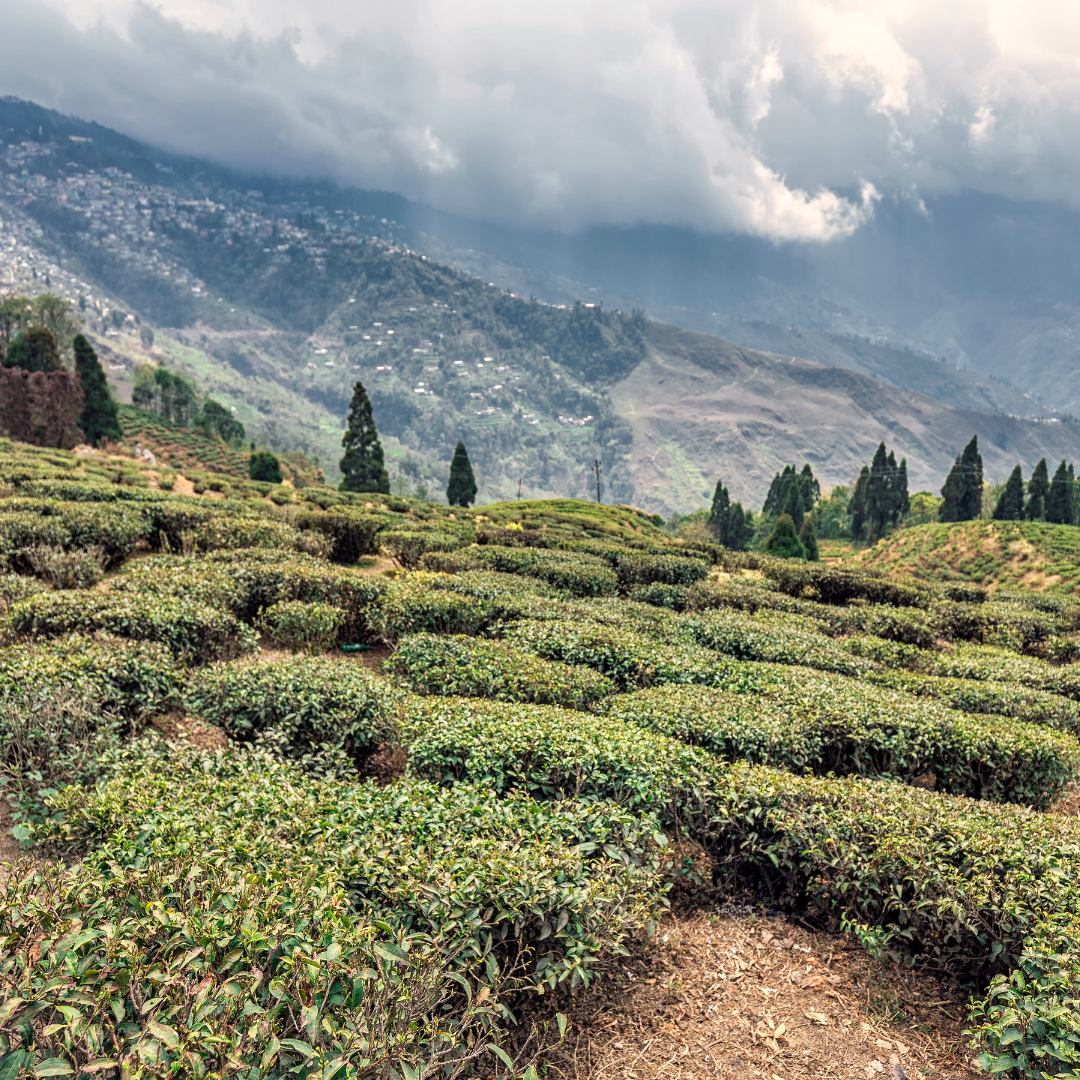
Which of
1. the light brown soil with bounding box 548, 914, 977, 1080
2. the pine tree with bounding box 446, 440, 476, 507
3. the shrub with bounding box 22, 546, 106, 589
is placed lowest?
the light brown soil with bounding box 548, 914, 977, 1080

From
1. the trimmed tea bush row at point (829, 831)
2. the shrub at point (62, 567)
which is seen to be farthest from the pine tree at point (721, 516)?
the trimmed tea bush row at point (829, 831)

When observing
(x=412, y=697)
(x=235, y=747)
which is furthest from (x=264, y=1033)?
(x=412, y=697)

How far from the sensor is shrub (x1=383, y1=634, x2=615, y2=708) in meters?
8.79

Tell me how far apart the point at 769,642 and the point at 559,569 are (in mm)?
6065

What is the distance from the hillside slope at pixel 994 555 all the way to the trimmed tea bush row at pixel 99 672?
166ft

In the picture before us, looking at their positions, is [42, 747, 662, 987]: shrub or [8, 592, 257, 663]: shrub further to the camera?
[8, 592, 257, 663]: shrub

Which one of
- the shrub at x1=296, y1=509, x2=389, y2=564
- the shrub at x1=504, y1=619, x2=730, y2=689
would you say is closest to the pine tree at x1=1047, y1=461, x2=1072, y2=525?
the shrub at x1=296, y1=509, x2=389, y2=564

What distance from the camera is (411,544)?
17.7m

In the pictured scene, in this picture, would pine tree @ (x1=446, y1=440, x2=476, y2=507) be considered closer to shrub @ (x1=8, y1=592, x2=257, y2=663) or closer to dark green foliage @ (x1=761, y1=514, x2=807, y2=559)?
dark green foliage @ (x1=761, y1=514, x2=807, y2=559)

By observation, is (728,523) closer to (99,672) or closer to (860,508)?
(860,508)

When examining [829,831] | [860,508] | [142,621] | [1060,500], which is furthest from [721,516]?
[829,831]

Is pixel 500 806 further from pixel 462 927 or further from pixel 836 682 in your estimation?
pixel 836 682

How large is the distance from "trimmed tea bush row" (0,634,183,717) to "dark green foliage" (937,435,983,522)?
288 ft

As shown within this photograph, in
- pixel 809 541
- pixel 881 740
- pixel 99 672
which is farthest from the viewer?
pixel 809 541
